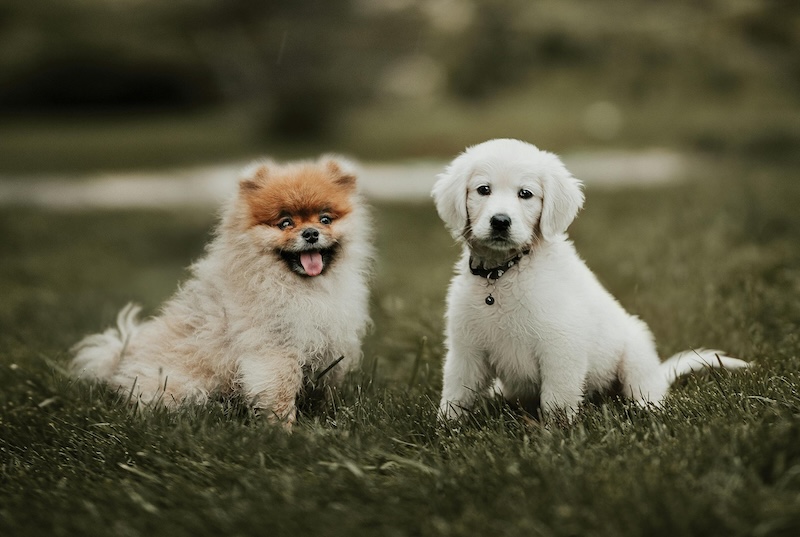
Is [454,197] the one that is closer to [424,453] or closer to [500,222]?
[500,222]

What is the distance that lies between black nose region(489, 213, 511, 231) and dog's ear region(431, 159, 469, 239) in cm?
24

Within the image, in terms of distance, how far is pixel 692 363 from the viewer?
4008 mm

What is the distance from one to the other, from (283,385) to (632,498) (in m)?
1.62

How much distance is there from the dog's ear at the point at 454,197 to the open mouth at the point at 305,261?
0.58m

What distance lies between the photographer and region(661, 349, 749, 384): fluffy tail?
Result: 3908 millimetres

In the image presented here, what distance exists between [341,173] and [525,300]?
105 centimetres

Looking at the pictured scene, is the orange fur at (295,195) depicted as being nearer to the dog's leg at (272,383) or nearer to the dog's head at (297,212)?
the dog's head at (297,212)

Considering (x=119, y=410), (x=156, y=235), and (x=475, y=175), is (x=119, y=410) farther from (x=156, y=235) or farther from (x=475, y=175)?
(x=156, y=235)

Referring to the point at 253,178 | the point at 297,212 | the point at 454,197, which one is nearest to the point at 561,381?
the point at 454,197

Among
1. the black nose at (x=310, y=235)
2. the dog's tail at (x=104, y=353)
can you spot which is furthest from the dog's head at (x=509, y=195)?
the dog's tail at (x=104, y=353)

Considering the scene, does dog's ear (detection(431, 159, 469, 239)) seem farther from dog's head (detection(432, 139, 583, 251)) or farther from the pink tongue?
the pink tongue

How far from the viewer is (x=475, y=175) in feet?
11.5

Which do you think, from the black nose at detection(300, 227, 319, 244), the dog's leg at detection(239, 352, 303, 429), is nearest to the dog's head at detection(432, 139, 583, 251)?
the black nose at detection(300, 227, 319, 244)

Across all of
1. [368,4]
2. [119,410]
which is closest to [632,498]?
[119,410]
